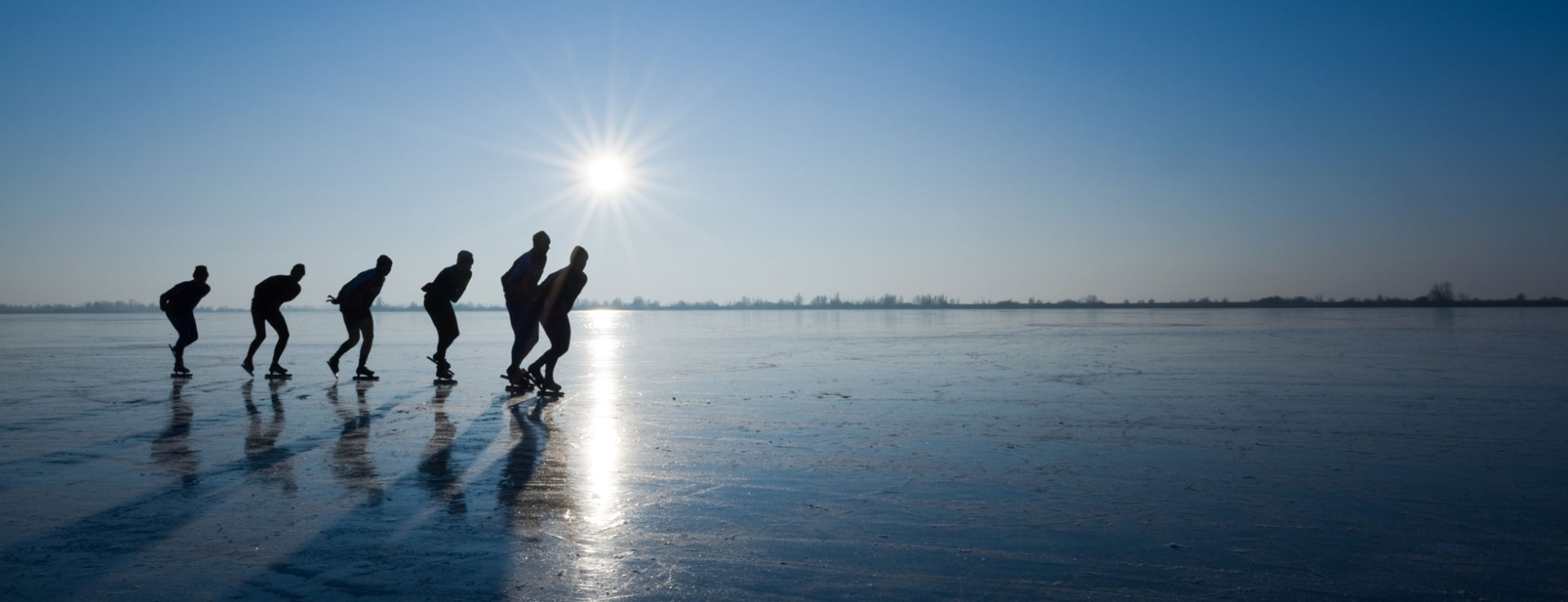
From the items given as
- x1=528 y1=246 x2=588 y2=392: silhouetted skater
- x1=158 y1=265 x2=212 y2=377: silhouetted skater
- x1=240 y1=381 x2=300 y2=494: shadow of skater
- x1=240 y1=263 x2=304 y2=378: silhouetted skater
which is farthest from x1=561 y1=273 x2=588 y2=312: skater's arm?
x1=158 y1=265 x2=212 y2=377: silhouetted skater

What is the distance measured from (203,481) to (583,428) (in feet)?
7.82

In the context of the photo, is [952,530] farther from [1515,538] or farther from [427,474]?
[427,474]

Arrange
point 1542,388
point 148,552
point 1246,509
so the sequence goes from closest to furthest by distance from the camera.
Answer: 1. point 148,552
2. point 1246,509
3. point 1542,388

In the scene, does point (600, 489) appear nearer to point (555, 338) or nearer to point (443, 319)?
point (555, 338)

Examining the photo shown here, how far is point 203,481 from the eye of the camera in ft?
13.3

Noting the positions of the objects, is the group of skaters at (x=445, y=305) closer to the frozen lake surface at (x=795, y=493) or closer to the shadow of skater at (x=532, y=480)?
the frozen lake surface at (x=795, y=493)

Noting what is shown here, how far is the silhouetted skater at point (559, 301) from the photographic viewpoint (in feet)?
29.0

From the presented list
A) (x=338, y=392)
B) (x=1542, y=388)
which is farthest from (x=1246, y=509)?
(x=338, y=392)

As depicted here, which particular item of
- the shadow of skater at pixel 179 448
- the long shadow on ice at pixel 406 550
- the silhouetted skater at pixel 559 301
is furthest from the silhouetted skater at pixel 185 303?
the long shadow on ice at pixel 406 550

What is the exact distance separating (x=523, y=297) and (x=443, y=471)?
15.7 feet

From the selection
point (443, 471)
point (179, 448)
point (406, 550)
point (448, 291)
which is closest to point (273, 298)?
point (448, 291)

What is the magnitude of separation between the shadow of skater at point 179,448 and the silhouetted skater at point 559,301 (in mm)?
2979

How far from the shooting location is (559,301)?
897 cm

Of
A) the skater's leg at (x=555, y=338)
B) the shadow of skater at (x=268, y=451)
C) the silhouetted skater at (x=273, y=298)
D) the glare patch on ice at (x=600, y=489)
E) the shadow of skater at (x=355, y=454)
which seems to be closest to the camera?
the glare patch on ice at (x=600, y=489)
